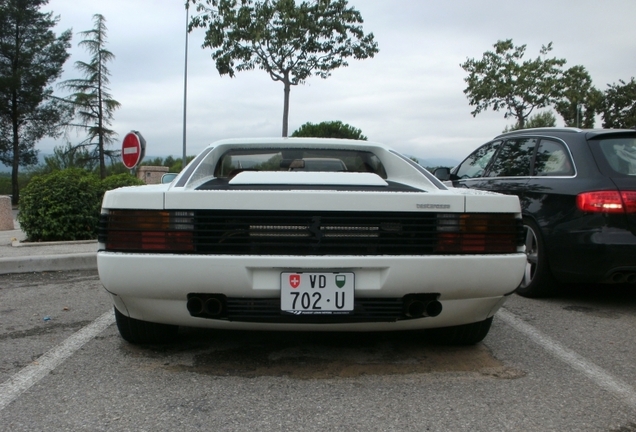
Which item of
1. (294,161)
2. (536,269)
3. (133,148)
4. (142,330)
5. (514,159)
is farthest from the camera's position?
(133,148)

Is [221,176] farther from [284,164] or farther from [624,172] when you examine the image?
[624,172]

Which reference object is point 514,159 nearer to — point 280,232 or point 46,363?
point 280,232

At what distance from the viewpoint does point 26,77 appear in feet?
121

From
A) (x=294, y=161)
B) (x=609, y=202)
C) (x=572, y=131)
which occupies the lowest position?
(x=609, y=202)

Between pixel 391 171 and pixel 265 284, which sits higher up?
pixel 391 171

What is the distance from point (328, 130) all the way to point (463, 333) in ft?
180

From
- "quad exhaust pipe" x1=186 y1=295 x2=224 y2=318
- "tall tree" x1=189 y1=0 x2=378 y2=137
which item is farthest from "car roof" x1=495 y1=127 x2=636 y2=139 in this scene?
"tall tree" x1=189 y1=0 x2=378 y2=137

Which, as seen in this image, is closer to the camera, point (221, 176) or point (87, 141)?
point (221, 176)

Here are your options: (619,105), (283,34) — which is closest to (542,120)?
(619,105)

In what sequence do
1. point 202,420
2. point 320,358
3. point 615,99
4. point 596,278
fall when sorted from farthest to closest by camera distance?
point 615,99
point 596,278
point 320,358
point 202,420

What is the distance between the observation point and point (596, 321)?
4.46m

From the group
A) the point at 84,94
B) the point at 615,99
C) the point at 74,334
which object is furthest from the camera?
the point at 615,99

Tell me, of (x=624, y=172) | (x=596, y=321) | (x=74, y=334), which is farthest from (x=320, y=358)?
(x=624, y=172)

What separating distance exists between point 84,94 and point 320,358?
3521 cm
